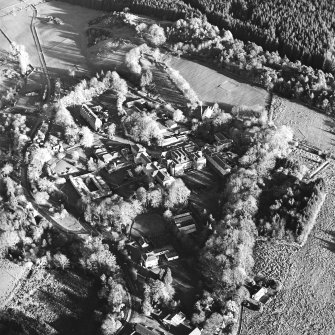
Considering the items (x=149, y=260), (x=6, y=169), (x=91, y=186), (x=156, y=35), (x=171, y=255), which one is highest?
(x=156, y=35)

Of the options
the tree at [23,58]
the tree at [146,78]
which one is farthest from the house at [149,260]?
the tree at [23,58]

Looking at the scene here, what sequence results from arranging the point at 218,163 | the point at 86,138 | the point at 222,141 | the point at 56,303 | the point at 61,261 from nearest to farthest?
the point at 56,303 → the point at 61,261 → the point at 218,163 → the point at 222,141 → the point at 86,138

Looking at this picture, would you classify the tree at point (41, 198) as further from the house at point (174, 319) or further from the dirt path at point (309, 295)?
the dirt path at point (309, 295)

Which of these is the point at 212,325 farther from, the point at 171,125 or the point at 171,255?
the point at 171,125

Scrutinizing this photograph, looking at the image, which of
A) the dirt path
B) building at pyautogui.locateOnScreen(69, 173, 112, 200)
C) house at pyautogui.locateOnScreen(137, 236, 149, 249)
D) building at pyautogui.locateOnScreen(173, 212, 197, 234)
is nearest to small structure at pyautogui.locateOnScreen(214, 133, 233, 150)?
building at pyautogui.locateOnScreen(173, 212, 197, 234)

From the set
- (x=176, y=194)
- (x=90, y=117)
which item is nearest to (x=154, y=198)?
(x=176, y=194)

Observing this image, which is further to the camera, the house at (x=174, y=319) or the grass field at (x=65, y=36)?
the grass field at (x=65, y=36)

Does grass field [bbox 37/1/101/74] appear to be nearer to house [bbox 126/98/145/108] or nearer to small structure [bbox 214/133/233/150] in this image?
house [bbox 126/98/145/108]
